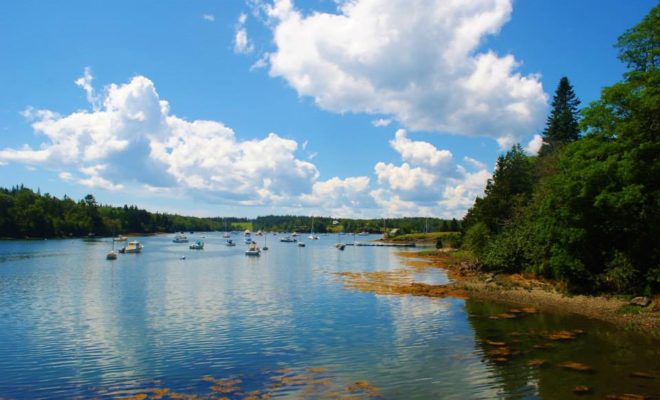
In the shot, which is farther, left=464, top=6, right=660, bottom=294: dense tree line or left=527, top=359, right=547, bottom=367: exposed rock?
left=464, top=6, right=660, bottom=294: dense tree line

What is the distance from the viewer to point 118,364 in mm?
25172

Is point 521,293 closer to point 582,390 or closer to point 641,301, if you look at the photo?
point 641,301

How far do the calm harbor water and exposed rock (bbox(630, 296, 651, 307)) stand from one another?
205 inches

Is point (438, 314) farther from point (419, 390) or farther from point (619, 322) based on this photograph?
point (419, 390)

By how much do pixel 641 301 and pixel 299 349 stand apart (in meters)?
27.1

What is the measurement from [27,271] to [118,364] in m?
63.5

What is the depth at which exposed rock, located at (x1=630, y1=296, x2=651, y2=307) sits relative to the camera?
36959mm

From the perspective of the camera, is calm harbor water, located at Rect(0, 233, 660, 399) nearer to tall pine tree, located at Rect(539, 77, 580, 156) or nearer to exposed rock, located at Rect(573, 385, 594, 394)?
exposed rock, located at Rect(573, 385, 594, 394)

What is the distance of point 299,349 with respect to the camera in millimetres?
28609

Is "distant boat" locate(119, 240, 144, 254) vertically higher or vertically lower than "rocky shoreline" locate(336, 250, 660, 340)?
higher

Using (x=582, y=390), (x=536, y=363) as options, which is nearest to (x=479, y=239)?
(x=536, y=363)

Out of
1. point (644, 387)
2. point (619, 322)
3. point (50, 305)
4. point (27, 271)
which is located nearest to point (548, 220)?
point (619, 322)

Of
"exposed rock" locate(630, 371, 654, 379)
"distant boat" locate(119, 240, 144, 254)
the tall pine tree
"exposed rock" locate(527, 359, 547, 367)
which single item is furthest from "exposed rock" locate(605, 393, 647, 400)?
"distant boat" locate(119, 240, 144, 254)

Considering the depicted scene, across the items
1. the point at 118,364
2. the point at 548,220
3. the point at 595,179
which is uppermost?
the point at 595,179
